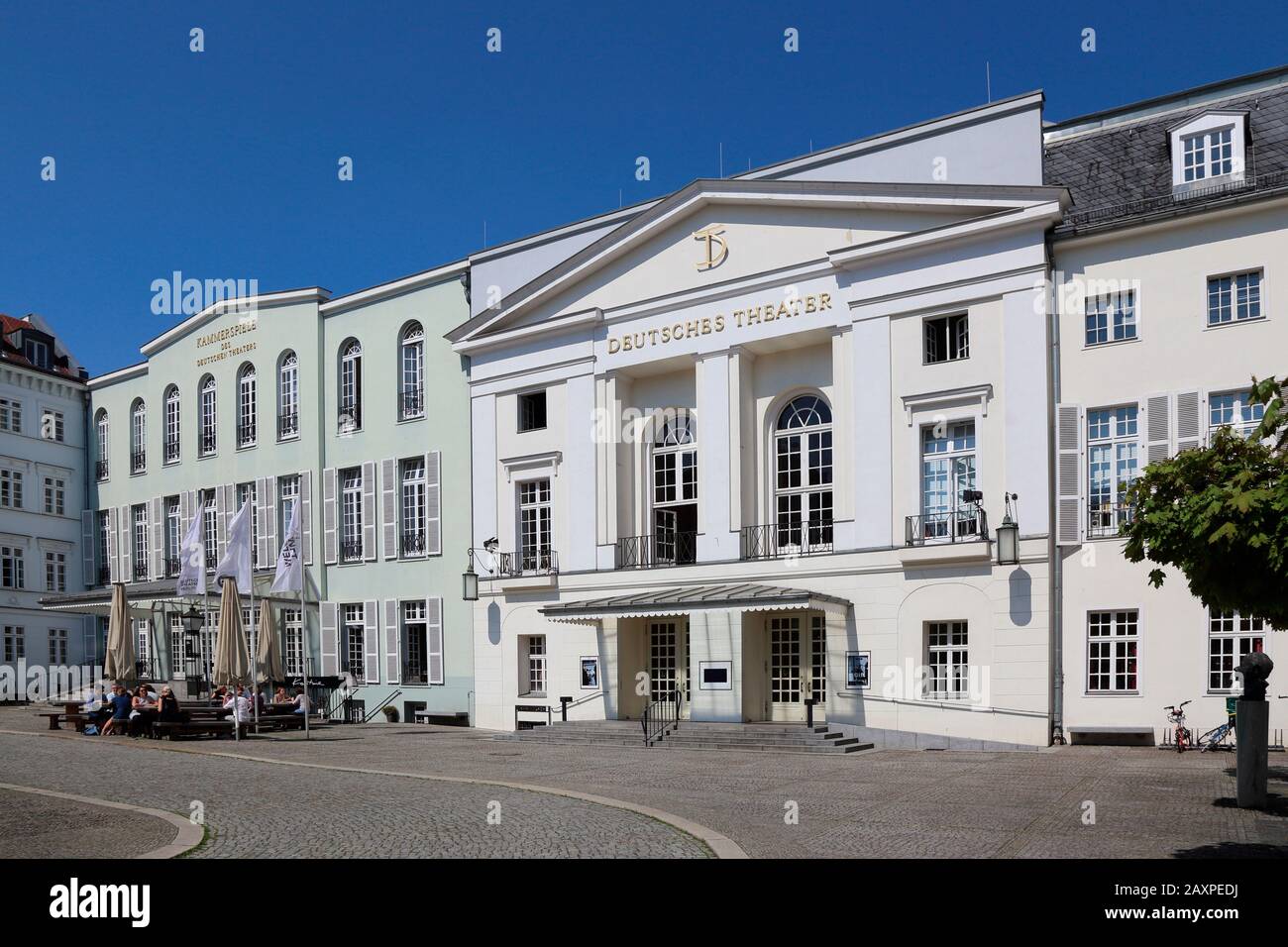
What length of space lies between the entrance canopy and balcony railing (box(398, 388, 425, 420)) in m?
8.43

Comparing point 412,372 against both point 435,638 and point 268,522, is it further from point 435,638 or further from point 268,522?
point 435,638

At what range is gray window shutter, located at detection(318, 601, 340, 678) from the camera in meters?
36.1

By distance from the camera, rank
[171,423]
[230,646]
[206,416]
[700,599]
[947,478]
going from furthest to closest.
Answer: [171,423] → [206,416] → [230,646] → [700,599] → [947,478]

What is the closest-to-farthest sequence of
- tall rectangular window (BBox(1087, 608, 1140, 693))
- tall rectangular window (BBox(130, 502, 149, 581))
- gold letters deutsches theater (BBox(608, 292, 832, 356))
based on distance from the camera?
tall rectangular window (BBox(1087, 608, 1140, 693)) → gold letters deutsches theater (BBox(608, 292, 832, 356)) → tall rectangular window (BBox(130, 502, 149, 581))

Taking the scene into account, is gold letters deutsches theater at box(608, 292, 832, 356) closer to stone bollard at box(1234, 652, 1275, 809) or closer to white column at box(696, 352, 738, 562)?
white column at box(696, 352, 738, 562)

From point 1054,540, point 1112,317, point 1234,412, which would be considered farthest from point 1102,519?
point 1112,317

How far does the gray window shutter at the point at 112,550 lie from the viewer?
146 ft

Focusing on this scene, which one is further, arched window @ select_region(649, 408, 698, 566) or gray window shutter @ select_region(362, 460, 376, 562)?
gray window shutter @ select_region(362, 460, 376, 562)

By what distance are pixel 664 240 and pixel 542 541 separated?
816 cm

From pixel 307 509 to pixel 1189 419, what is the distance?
25.2 meters

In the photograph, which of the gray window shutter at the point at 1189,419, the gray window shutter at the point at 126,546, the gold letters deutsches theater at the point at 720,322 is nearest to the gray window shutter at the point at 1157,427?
the gray window shutter at the point at 1189,419

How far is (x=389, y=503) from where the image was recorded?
34906 mm

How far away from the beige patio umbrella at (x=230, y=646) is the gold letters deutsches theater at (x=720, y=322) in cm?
1066

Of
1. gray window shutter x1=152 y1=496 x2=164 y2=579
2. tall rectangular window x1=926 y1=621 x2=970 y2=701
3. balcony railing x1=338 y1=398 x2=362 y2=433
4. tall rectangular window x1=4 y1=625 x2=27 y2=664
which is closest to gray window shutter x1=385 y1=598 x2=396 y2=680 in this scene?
balcony railing x1=338 y1=398 x2=362 y2=433
